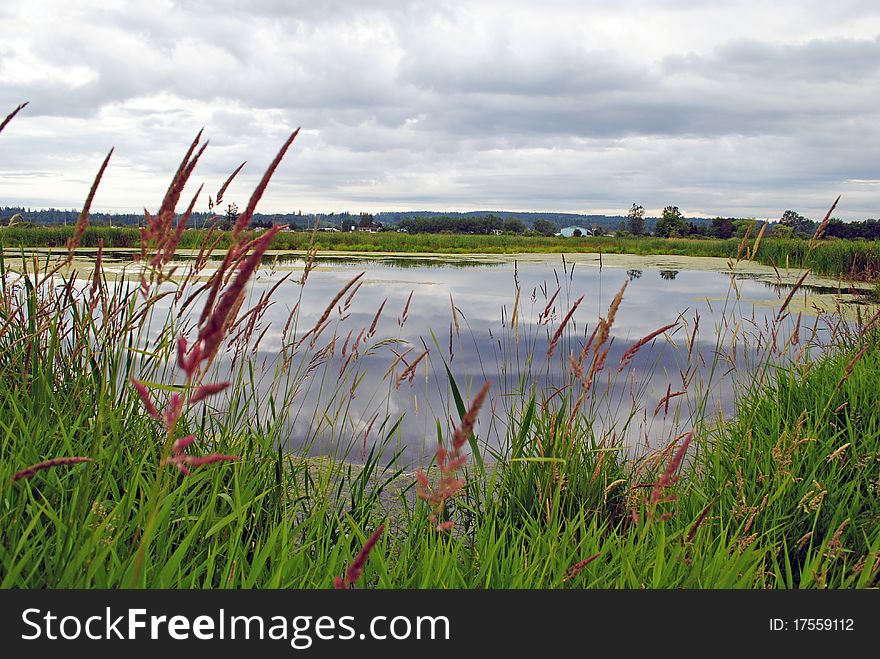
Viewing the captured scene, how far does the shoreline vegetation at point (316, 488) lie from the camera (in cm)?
140

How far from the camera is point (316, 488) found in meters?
2.71

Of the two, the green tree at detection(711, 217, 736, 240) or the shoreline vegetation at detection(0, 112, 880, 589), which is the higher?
the green tree at detection(711, 217, 736, 240)

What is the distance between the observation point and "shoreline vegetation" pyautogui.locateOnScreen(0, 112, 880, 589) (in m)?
1.40

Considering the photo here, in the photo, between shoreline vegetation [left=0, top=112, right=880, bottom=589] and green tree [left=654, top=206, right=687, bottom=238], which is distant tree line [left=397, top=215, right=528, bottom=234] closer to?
green tree [left=654, top=206, right=687, bottom=238]

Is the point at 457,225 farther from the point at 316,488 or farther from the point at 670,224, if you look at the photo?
the point at 316,488

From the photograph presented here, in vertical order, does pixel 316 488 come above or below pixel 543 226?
below

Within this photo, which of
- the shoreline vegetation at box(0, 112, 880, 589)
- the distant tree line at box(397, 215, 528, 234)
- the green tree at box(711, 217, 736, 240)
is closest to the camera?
the shoreline vegetation at box(0, 112, 880, 589)

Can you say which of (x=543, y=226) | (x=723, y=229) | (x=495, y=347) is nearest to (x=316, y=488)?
(x=495, y=347)

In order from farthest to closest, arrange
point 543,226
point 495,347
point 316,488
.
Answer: point 543,226, point 495,347, point 316,488

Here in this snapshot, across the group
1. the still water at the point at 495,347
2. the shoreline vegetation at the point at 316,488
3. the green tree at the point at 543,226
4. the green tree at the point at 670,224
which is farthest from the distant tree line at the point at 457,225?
the shoreline vegetation at the point at 316,488

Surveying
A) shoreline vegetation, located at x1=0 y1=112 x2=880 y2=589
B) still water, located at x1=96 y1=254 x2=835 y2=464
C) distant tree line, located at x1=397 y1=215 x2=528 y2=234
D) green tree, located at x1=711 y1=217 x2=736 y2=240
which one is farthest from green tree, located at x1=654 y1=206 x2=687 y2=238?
shoreline vegetation, located at x1=0 y1=112 x2=880 y2=589

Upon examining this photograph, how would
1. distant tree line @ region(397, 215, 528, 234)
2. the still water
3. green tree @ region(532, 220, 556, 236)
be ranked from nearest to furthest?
the still water → green tree @ region(532, 220, 556, 236) → distant tree line @ region(397, 215, 528, 234)
